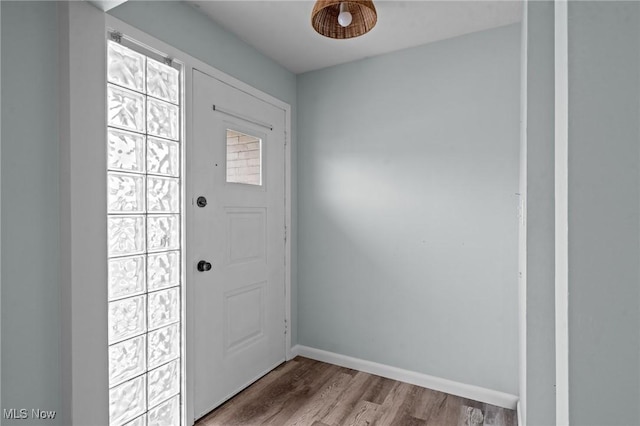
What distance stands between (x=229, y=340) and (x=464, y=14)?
265cm

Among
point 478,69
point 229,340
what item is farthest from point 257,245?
point 478,69

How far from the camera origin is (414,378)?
8.20 feet

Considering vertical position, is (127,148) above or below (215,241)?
above

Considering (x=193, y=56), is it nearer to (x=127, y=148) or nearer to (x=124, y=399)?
(x=127, y=148)

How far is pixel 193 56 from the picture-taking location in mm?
2012

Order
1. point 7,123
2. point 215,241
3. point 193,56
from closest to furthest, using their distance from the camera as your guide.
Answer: point 7,123, point 193,56, point 215,241

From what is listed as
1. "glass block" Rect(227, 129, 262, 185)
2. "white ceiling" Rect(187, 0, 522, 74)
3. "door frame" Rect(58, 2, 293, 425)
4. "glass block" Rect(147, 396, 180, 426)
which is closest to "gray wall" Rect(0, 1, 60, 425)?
"door frame" Rect(58, 2, 293, 425)

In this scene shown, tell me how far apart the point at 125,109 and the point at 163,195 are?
1.56 ft

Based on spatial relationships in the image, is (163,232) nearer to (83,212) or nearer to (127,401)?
(83,212)

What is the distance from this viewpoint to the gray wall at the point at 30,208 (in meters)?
1.23

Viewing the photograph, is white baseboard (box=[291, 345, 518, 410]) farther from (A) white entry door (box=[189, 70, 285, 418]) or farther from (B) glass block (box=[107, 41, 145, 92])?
(B) glass block (box=[107, 41, 145, 92])
